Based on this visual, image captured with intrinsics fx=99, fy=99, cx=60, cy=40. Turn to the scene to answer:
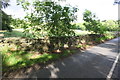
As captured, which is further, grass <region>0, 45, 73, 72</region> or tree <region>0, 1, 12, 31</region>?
tree <region>0, 1, 12, 31</region>

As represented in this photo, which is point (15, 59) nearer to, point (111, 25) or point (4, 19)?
point (4, 19)

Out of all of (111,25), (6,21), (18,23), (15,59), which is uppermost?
(111,25)

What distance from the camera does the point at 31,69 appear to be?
526 centimetres

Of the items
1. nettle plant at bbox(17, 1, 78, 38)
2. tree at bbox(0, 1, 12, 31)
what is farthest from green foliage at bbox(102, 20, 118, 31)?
tree at bbox(0, 1, 12, 31)

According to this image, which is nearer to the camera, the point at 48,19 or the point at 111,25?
the point at 48,19

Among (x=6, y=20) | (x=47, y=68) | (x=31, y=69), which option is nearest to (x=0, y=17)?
(x=6, y=20)

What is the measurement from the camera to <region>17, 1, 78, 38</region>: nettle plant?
25.3 ft

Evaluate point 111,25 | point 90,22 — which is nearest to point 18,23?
Answer: point 90,22

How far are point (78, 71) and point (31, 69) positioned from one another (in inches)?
97.4

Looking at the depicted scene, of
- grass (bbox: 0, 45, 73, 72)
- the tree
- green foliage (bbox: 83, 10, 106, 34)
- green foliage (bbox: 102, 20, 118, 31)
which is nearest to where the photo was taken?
grass (bbox: 0, 45, 73, 72)

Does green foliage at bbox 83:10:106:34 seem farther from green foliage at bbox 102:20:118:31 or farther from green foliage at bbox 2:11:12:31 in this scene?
green foliage at bbox 102:20:118:31

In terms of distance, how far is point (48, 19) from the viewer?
8.06 metres

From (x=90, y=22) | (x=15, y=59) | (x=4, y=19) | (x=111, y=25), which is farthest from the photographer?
(x=111, y=25)

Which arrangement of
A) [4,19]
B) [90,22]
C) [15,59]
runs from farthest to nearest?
[90,22] → [4,19] → [15,59]
